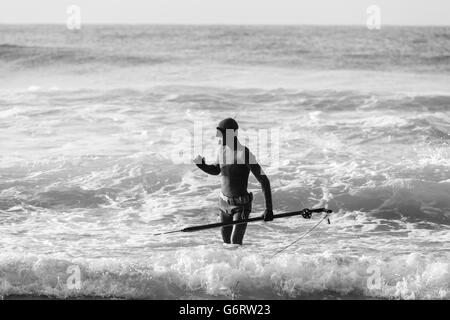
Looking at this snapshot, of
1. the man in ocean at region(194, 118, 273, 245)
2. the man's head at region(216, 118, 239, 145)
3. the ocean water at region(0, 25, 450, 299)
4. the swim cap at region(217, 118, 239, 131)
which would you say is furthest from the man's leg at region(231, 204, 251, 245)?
the swim cap at region(217, 118, 239, 131)

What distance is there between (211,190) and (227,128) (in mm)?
4833

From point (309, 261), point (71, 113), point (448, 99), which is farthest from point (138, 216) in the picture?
point (448, 99)

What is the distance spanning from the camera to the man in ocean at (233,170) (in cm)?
671

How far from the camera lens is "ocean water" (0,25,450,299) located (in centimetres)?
705

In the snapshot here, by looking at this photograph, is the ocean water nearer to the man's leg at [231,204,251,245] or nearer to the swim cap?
the man's leg at [231,204,251,245]

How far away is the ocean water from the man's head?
1419 mm

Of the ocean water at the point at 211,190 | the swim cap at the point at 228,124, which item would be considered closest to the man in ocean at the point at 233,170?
the swim cap at the point at 228,124

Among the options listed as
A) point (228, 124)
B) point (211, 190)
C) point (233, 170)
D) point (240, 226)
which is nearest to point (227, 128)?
point (228, 124)

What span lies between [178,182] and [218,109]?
8.32m

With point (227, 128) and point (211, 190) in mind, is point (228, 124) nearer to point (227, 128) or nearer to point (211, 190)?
point (227, 128)

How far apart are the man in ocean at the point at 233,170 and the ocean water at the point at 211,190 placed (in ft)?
2.07

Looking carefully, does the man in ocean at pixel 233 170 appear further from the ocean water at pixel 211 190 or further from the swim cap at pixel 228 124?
the ocean water at pixel 211 190

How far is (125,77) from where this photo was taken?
90.6 ft

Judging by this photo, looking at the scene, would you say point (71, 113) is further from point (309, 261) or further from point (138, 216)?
point (309, 261)
